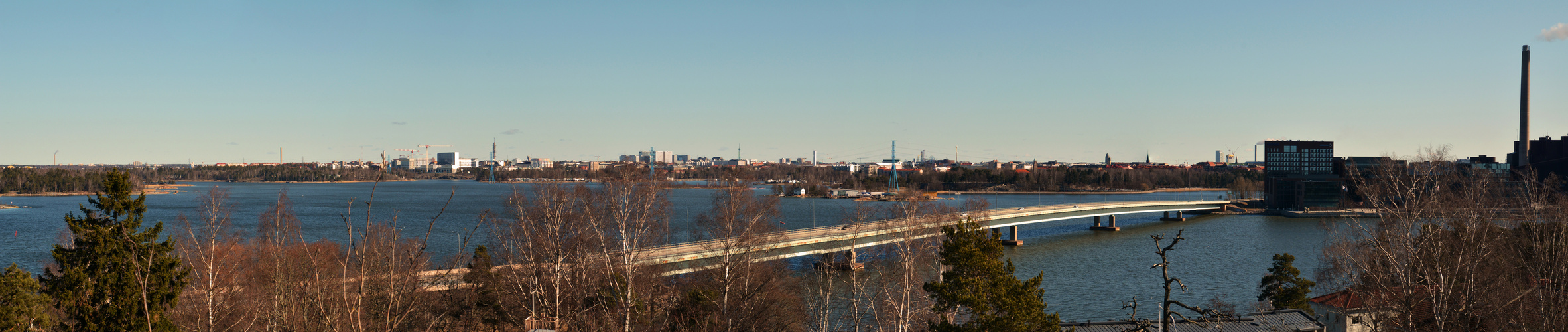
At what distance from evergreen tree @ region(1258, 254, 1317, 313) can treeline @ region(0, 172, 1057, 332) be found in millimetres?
5982

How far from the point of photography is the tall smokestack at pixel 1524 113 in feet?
161

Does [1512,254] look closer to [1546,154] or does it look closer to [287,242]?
[287,242]

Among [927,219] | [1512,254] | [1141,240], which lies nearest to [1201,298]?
[1512,254]

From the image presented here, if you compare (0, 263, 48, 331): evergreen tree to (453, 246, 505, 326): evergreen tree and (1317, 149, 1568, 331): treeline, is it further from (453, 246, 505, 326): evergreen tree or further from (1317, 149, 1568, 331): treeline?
(1317, 149, 1568, 331): treeline

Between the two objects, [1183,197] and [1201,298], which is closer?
[1201,298]

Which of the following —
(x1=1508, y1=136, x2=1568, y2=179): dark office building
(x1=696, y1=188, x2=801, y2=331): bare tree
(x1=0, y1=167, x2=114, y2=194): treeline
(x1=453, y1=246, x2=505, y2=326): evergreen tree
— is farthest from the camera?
(x1=0, y1=167, x2=114, y2=194): treeline

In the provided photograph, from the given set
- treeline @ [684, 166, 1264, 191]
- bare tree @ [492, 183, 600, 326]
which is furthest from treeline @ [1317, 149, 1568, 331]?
treeline @ [684, 166, 1264, 191]

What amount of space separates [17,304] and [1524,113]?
6483cm

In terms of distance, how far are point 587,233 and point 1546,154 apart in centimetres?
5825

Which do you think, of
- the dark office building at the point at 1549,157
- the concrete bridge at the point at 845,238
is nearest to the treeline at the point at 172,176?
the concrete bridge at the point at 845,238

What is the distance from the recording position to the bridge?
15.4 m

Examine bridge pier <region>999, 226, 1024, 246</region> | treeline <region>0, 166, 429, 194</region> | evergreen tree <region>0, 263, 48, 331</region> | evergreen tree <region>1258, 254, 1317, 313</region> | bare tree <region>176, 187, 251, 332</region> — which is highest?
treeline <region>0, 166, 429, 194</region>

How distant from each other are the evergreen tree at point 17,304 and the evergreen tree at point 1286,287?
17181 millimetres

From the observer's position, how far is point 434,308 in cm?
1341
